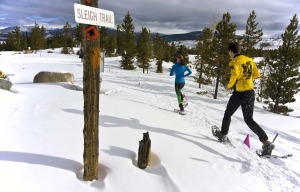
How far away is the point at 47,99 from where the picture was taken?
372 inches

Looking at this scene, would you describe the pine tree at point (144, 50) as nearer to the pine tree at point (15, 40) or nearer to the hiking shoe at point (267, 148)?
the hiking shoe at point (267, 148)

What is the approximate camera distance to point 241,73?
228 inches

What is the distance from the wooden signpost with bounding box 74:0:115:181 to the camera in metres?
3.69

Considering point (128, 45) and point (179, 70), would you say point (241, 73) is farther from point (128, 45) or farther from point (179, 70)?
point (128, 45)

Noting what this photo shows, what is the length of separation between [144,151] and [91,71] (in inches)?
67.3

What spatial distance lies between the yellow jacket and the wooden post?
2979 mm

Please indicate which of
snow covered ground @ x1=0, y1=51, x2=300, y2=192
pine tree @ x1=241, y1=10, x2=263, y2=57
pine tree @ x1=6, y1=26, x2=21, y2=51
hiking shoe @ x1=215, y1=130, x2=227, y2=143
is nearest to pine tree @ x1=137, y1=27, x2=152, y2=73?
pine tree @ x1=241, y1=10, x2=263, y2=57

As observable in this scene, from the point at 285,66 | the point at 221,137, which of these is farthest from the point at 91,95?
the point at 285,66

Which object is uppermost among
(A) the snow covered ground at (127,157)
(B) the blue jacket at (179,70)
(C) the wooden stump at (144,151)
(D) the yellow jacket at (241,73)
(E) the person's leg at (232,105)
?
(D) the yellow jacket at (241,73)

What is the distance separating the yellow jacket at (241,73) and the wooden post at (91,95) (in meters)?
2.98

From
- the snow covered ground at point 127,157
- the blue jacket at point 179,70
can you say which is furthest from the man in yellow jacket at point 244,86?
the blue jacket at point 179,70

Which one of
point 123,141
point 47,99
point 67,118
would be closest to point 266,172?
point 123,141

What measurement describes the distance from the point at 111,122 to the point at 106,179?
300 centimetres

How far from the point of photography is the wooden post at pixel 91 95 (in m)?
3.85
